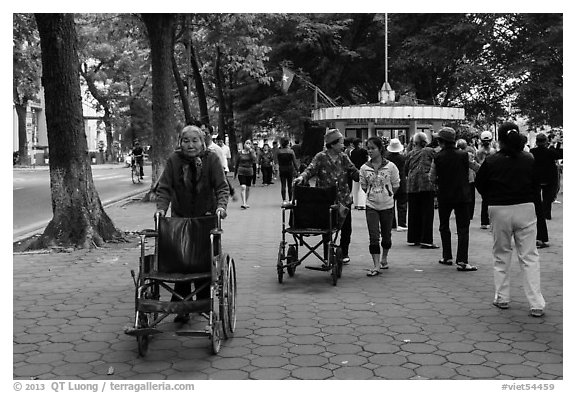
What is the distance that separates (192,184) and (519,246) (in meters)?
3.15

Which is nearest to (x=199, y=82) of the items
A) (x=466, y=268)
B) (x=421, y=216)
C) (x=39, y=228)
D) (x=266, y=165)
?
(x=266, y=165)

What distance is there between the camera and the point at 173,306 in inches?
214

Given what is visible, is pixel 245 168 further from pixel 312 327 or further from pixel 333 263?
pixel 312 327

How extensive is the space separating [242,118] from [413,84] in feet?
30.9

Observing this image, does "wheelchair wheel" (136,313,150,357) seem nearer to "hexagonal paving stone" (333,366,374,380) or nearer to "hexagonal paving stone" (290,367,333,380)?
"hexagonal paving stone" (290,367,333,380)

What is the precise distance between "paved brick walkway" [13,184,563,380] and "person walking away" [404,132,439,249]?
129 centimetres

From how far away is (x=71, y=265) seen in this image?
32.1 ft

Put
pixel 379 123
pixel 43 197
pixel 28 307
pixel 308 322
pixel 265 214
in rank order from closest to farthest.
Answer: pixel 308 322 → pixel 28 307 → pixel 265 214 → pixel 43 197 → pixel 379 123

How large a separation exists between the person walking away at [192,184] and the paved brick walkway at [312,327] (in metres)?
0.86

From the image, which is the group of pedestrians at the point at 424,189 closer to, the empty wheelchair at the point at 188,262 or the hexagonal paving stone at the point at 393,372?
the empty wheelchair at the point at 188,262

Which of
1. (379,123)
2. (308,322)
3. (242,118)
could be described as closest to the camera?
(308,322)

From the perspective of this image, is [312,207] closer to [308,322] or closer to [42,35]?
[308,322]

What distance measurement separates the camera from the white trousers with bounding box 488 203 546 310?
21.9 ft
